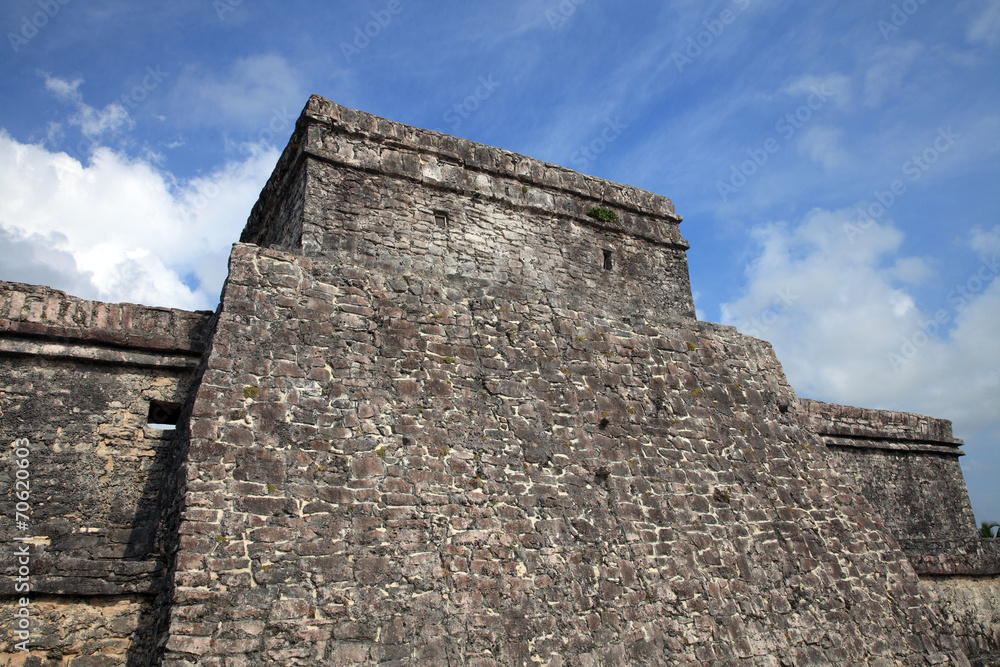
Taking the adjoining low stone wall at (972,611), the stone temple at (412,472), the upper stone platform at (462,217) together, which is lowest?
the adjoining low stone wall at (972,611)

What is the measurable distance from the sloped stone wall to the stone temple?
Result: 0.09 feet

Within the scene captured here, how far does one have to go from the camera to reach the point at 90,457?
6.14 m

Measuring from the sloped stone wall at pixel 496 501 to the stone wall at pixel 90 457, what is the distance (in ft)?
2.73

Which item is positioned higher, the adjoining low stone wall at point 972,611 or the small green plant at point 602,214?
the small green plant at point 602,214

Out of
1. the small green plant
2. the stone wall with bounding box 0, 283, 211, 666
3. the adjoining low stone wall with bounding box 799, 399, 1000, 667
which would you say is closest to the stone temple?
the stone wall with bounding box 0, 283, 211, 666

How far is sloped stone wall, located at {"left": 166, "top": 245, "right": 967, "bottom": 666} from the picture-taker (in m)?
5.28

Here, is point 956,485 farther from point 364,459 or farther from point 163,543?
point 163,543

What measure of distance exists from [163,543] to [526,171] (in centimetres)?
750

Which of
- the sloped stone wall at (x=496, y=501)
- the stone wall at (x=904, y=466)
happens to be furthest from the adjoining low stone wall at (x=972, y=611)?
the sloped stone wall at (x=496, y=501)

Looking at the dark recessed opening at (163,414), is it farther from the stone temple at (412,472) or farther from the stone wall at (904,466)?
the stone wall at (904,466)

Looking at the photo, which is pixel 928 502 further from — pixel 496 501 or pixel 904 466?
pixel 496 501

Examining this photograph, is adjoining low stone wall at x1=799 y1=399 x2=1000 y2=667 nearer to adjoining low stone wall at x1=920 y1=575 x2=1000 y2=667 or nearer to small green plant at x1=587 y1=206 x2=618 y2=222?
adjoining low stone wall at x1=920 y1=575 x2=1000 y2=667

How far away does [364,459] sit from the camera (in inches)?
237

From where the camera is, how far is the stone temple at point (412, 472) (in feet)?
16.9
